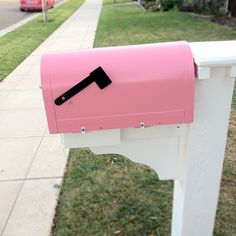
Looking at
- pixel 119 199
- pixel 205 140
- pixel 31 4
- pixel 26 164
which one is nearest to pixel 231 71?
pixel 205 140

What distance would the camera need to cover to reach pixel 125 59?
5.62 ft

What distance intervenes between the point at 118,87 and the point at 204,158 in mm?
667

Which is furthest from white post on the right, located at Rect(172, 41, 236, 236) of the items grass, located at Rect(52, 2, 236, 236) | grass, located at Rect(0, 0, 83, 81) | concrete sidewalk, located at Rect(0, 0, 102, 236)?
grass, located at Rect(0, 0, 83, 81)

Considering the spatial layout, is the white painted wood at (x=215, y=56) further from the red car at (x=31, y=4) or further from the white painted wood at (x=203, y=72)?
the red car at (x=31, y=4)

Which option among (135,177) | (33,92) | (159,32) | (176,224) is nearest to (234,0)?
(159,32)

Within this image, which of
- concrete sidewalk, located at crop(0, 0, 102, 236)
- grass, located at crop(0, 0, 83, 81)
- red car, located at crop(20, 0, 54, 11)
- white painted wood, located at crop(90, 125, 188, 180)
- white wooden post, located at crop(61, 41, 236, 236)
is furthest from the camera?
red car, located at crop(20, 0, 54, 11)

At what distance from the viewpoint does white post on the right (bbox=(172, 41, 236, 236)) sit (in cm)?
173

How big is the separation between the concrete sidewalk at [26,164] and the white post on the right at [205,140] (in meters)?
1.20

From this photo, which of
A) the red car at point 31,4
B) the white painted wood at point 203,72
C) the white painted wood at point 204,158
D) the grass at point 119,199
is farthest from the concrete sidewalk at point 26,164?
the red car at point 31,4

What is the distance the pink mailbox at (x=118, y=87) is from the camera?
1680 millimetres

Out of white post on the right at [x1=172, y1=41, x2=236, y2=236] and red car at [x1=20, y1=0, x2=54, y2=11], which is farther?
red car at [x1=20, y1=0, x2=54, y2=11]

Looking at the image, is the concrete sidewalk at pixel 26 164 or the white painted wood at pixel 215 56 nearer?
the white painted wood at pixel 215 56

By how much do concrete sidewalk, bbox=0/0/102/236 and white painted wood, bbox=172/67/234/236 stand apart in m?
1.18

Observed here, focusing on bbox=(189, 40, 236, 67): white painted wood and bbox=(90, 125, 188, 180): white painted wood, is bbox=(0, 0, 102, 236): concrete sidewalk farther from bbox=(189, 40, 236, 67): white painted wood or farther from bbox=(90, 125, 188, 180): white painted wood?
bbox=(189, 40, 236, 67): white painted wood
